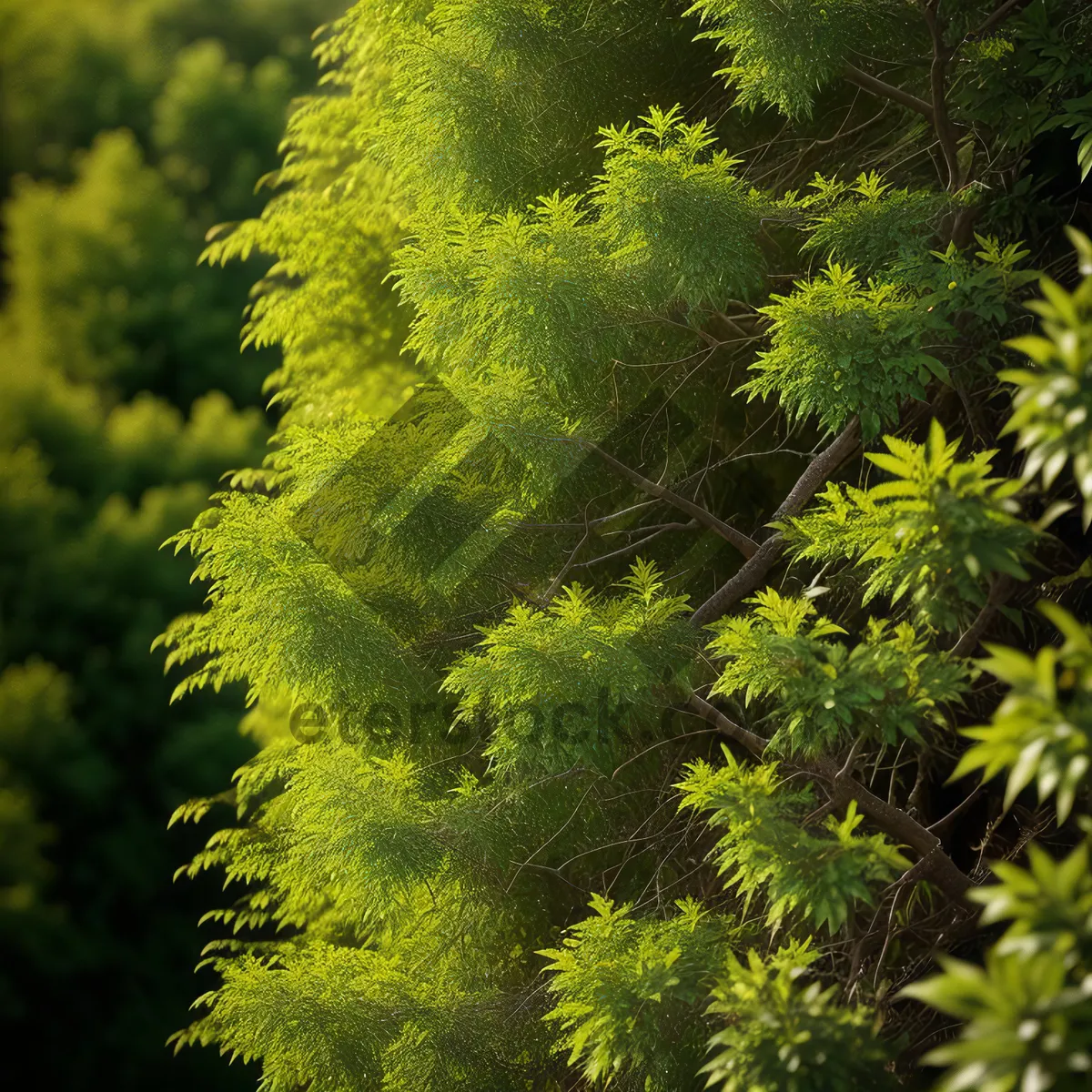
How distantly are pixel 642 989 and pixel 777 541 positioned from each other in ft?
5.33

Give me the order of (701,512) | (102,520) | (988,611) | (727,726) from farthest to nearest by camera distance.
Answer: (102,520) < (701,512) < (727,726) < (988,611)

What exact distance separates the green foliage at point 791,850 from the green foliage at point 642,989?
0.42 m

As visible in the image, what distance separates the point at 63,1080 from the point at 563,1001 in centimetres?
901

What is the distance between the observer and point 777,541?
381 cm

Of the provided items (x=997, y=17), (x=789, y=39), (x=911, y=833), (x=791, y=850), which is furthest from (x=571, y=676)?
(x=997, y=17)

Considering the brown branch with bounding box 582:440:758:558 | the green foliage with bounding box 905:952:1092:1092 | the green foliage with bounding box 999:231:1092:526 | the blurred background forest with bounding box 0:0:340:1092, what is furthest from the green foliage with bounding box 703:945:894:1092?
the blurred background forest with bounding box 0:0:340:1092

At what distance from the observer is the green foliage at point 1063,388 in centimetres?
189

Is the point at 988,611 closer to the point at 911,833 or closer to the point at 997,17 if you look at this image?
the point at 911,833

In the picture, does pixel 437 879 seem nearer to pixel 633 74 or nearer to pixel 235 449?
pixel 633 74

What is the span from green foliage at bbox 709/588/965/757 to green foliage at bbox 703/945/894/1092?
24.5 inches

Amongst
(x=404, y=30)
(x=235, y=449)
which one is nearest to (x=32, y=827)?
(x=235, y=449)

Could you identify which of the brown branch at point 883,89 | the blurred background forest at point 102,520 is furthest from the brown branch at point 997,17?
the blurred background forest at point 102,520

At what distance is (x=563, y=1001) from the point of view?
3.15 m

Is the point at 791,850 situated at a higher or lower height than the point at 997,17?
lower
